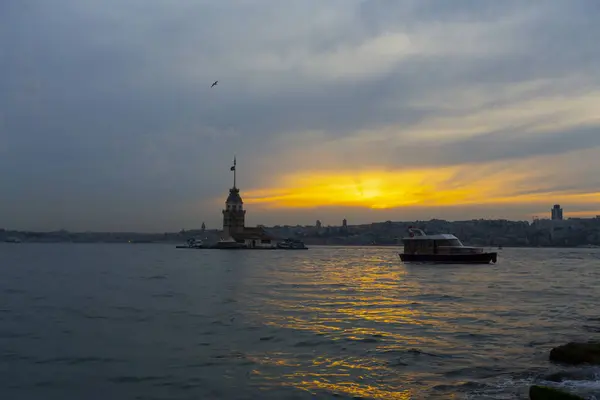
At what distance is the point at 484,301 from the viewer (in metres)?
33.2

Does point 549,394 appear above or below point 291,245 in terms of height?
above

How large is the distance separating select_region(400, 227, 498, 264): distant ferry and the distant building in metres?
101

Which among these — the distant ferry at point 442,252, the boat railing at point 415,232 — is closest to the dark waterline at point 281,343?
the distant ferry at point 442,252

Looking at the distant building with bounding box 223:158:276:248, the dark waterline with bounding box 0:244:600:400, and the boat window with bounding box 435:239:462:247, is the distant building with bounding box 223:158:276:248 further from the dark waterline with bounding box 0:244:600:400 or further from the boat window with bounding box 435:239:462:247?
the dark waterline with bounding box 0:244:600:400

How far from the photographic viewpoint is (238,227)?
619 ft

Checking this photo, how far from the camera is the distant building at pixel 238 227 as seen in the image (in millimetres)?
183250

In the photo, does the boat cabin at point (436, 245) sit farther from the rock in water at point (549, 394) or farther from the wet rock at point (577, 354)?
the rock in water at point (549, 394)

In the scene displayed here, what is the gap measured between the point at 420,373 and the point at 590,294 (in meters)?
28.9

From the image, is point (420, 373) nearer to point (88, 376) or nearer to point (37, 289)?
point (88, 376)

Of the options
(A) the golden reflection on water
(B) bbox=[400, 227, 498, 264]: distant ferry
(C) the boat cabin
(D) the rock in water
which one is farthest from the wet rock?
(C) the boat cabin

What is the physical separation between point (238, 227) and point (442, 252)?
4570 inches

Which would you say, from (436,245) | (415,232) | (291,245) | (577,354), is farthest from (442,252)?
(291,245)

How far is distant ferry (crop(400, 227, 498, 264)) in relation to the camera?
259 feet

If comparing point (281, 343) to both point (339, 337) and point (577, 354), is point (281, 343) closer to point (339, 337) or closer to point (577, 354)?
point (339, 337)
